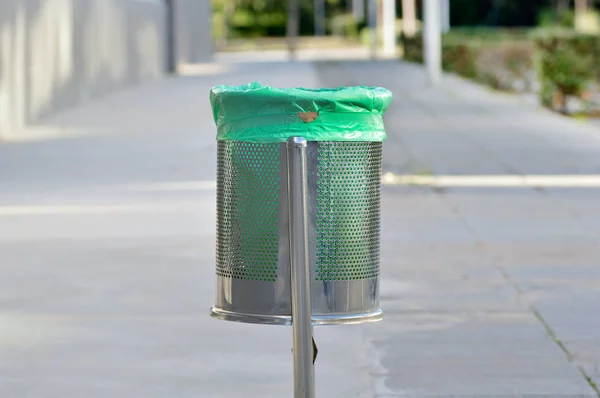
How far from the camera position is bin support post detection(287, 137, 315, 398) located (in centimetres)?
493

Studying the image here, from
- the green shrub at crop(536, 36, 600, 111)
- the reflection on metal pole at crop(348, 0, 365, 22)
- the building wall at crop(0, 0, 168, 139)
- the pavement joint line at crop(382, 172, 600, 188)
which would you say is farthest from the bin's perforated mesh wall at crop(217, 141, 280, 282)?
the reflection on metal pole at crop(348, 0, 365, 22)

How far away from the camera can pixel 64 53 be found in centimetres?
2517

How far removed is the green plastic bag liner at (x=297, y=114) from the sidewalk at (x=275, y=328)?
1.22 metres

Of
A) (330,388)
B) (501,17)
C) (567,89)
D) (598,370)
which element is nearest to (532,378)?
(598,370)

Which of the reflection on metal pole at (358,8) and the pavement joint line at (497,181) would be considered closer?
the pavement joint line at (497,181)

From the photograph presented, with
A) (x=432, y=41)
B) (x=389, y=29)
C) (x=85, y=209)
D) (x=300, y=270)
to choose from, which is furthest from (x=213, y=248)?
(x=389, y=29)

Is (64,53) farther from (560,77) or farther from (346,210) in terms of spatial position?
(346,210)

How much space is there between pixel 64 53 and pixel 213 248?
1583cm

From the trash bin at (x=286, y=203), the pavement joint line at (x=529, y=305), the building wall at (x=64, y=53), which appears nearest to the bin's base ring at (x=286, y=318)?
the trash bin at (x=286, y=203)

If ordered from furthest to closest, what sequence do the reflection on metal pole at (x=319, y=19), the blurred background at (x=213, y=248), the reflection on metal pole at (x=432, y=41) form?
the reflection on metal pole at (x=319, y=19) < the reflection on metal pole at (x=432, y=41) < the blurred background at (x=213, y=248)

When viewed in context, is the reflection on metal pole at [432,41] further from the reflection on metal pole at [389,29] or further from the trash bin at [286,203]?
the reflection on metal pole at [389,29]

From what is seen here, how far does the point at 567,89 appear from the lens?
26.1 metres

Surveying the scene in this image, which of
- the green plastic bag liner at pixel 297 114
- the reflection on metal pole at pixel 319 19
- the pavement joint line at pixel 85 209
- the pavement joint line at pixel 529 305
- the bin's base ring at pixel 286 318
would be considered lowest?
the reflection on metal pole at pixel 319 19

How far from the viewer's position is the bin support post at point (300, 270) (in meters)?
4.93
